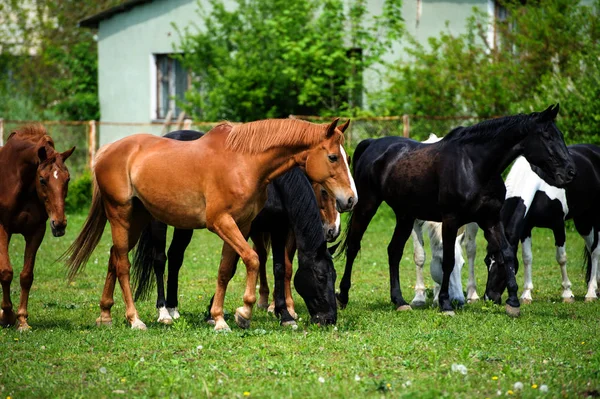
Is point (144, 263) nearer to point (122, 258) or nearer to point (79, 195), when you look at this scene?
point (122, 258)

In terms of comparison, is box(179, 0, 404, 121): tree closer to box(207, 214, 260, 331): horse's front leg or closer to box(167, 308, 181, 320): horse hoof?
box(167, 308, 181, 320): horse hoof

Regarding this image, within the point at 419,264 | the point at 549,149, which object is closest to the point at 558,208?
the point at 419,264

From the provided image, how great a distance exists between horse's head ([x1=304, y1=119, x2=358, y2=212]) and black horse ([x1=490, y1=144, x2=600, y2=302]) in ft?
10.4

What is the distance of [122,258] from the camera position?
8.63 m

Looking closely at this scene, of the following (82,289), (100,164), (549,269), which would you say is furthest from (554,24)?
(100,164)

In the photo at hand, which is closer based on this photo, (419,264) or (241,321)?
(241,321)

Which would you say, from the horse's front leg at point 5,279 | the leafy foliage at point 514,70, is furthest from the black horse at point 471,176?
the leafy foliage at point 514,70

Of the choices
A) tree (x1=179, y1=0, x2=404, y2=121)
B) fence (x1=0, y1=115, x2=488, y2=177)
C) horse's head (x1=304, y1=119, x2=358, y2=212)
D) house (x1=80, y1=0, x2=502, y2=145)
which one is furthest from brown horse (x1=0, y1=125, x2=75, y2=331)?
house (x1=80, y1=0, x2=502, y2=145)

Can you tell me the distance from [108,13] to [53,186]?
2090 centimetres


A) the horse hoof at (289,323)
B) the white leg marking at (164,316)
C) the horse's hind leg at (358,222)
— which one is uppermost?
the horse's hind leg at (358,222)

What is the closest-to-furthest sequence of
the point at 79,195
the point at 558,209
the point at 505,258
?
the point at 505,258
the point at 558,209
the point at 79,195

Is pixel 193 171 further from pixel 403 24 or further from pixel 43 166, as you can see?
pixel 403 24

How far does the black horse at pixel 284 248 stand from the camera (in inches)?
331

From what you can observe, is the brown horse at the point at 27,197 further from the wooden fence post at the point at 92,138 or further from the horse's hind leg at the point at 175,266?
the wooden fence post at the point at 92,138
